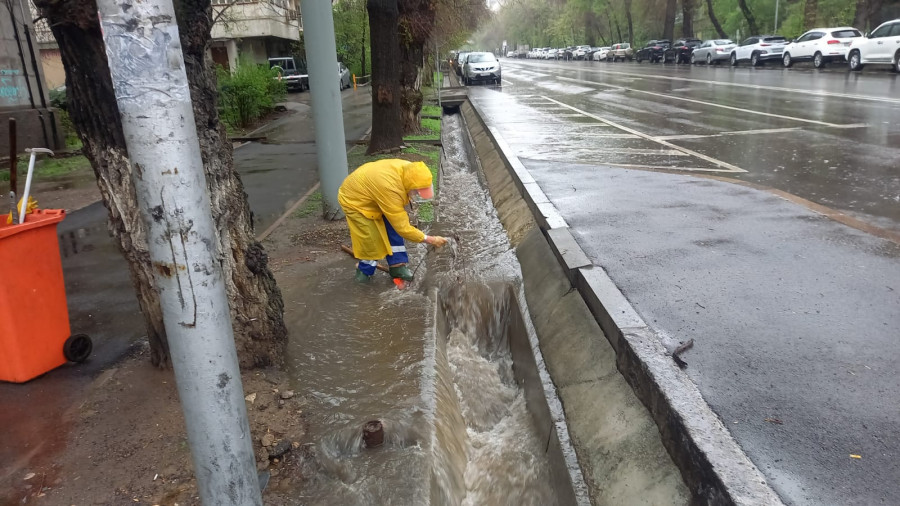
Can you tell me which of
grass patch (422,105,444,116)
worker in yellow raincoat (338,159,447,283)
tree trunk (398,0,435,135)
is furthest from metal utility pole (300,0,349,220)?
grass patch (422,105,444,116)

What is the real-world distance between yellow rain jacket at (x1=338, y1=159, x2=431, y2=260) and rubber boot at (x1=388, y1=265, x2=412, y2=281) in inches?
7.8

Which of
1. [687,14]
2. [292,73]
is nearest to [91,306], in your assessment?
[292,73]

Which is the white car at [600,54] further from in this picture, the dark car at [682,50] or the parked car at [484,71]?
the parked car at [484,71]

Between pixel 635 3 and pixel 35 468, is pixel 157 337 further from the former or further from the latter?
pixel 635 3

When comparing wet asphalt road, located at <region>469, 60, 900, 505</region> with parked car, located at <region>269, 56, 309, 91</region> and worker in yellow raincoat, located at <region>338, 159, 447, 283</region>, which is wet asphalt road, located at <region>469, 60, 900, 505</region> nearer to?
worker in yellow raincoat, located at <region>338, 159, 447, 283</region>

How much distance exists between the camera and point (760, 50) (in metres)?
30.8

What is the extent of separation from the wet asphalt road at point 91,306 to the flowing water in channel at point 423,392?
132 centimetres

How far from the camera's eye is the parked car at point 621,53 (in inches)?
2077

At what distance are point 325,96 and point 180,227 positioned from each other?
5.80 meters

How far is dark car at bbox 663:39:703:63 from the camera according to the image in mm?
40441

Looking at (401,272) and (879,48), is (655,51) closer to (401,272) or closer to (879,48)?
(879,48)

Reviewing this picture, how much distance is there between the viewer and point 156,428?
3.34 m

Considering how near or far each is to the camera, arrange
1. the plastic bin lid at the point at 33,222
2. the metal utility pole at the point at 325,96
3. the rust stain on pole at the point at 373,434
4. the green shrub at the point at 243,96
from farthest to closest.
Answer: the green shrub at the point at 243,96 < the metal utility pole at the point at 325,96 < the plastic bin lid at the point at 33,222 < the rust stain on pole at the point at 373,434

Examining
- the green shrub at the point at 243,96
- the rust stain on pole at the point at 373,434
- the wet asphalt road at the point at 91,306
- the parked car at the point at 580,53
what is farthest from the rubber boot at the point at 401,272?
the parked car at the point at 580,53
